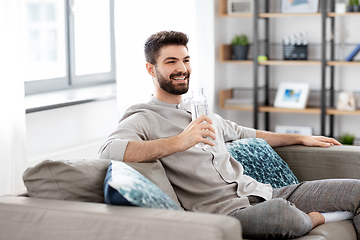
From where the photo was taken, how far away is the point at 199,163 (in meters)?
2.05

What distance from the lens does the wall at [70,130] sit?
290 centimetres

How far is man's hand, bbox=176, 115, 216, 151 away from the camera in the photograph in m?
1.87

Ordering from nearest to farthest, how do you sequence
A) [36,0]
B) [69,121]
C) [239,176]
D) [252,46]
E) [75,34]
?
[239,176] → [69,121] → [36,0] → [75,34] → [252,46]

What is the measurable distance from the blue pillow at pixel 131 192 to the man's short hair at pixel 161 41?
0.75 meters

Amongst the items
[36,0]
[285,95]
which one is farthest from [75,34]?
[285,95]

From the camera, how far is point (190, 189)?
1.99m

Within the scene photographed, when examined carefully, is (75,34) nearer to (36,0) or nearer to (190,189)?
(36,0)

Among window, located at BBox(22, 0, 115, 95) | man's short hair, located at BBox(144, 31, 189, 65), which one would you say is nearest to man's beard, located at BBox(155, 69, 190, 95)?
man's short hair, located at BBox(144, 31, 189, 65)

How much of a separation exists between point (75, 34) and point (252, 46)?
1852 millimetres

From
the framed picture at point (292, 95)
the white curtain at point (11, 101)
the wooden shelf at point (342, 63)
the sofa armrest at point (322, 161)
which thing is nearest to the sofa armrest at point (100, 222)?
the white curtain at point (11, 101)

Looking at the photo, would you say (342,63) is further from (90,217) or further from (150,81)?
(90,217)

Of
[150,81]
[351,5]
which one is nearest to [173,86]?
[150,81]

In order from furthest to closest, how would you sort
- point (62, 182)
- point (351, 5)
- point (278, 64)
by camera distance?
point (278, 64), point (351, 5), point (62, 182)

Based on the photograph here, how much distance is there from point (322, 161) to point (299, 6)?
2.25 meters
